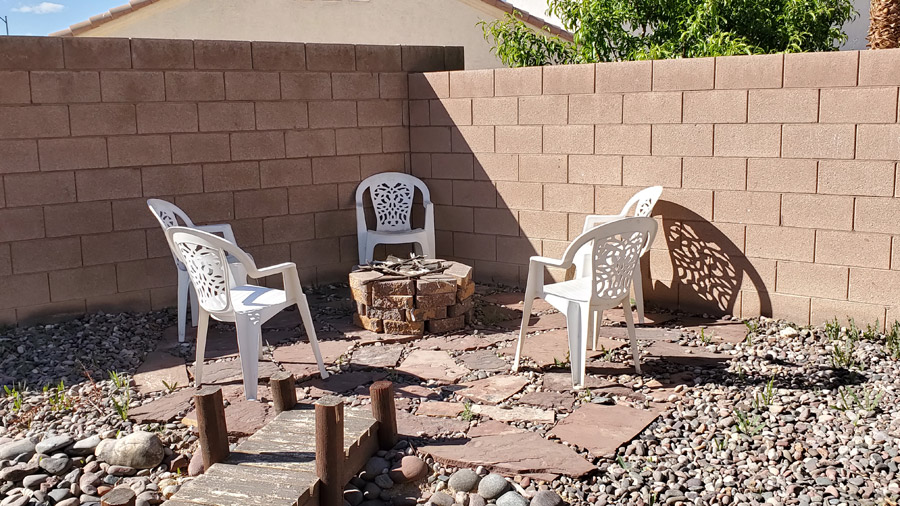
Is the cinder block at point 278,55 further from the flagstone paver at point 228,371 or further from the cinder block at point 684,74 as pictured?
the cinder block at point 684,74

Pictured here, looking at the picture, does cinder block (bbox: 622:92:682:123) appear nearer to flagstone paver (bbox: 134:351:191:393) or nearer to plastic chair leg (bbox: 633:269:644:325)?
plastic chair leg (bbox: 633:269:644:325)

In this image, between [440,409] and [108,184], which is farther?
[108,184]

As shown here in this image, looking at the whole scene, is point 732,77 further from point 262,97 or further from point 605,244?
point 262,97

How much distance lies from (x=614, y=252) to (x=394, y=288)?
1.54 meters

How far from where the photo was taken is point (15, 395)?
4211 millimetres

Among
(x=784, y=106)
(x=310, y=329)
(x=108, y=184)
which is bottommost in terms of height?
(x=310, y=329)

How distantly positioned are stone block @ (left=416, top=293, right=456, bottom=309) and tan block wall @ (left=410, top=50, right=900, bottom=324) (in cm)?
118

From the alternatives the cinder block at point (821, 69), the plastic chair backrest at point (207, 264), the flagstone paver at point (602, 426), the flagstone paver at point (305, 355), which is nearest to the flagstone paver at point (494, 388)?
the flagstone paver at point (602, 426)

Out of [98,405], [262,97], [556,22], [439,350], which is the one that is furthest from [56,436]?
[556,22]

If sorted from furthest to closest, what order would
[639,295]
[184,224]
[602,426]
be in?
[184,224] < [639,295] < [602,426]

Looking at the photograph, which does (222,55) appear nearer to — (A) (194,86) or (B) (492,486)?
(A) (194,86)

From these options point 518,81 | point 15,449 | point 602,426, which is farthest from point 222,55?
point 602,426

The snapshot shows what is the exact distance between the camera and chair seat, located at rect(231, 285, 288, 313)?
13.6 feet

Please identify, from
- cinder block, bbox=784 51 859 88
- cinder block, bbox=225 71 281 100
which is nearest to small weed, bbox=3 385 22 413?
cinder block, bbox=225 71 281 100
